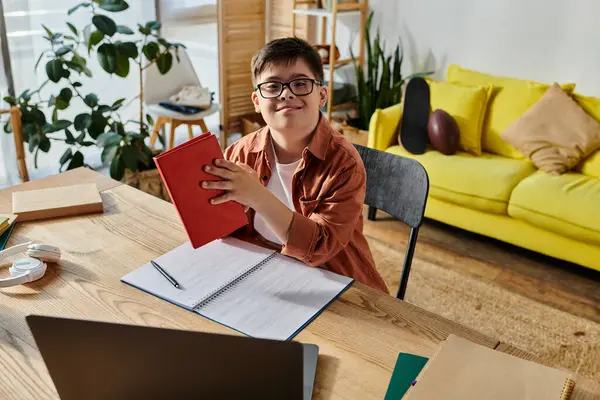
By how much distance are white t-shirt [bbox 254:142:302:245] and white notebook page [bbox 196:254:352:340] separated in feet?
0.55

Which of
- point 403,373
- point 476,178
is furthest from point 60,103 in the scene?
point 403,373

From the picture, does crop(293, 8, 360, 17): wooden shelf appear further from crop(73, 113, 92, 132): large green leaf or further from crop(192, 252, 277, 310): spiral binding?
crop(192, 252, 277, 310): spiral binding

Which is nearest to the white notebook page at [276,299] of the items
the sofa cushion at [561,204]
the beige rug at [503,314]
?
the beige rug at [503,314]

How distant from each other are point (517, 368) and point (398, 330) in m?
0.24

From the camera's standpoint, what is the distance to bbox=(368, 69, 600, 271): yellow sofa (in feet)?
8.66

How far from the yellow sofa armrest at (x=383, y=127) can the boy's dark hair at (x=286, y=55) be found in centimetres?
195

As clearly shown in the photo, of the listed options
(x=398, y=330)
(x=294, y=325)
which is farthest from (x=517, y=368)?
(x=294, y=325)

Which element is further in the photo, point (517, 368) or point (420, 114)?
point (420, 114)

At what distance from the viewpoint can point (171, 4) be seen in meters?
4.16

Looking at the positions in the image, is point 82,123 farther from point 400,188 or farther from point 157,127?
point 400,188

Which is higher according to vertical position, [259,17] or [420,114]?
[259,17]

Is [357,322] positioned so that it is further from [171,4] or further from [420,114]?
[171,4]

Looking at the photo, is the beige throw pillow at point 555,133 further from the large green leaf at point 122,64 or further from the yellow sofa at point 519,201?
the large green leaf at point 122,64

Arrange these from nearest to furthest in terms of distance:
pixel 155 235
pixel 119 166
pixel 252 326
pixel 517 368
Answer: pixel 517 368, pixel 252 326, pixel 155 235, pixel 119 166
